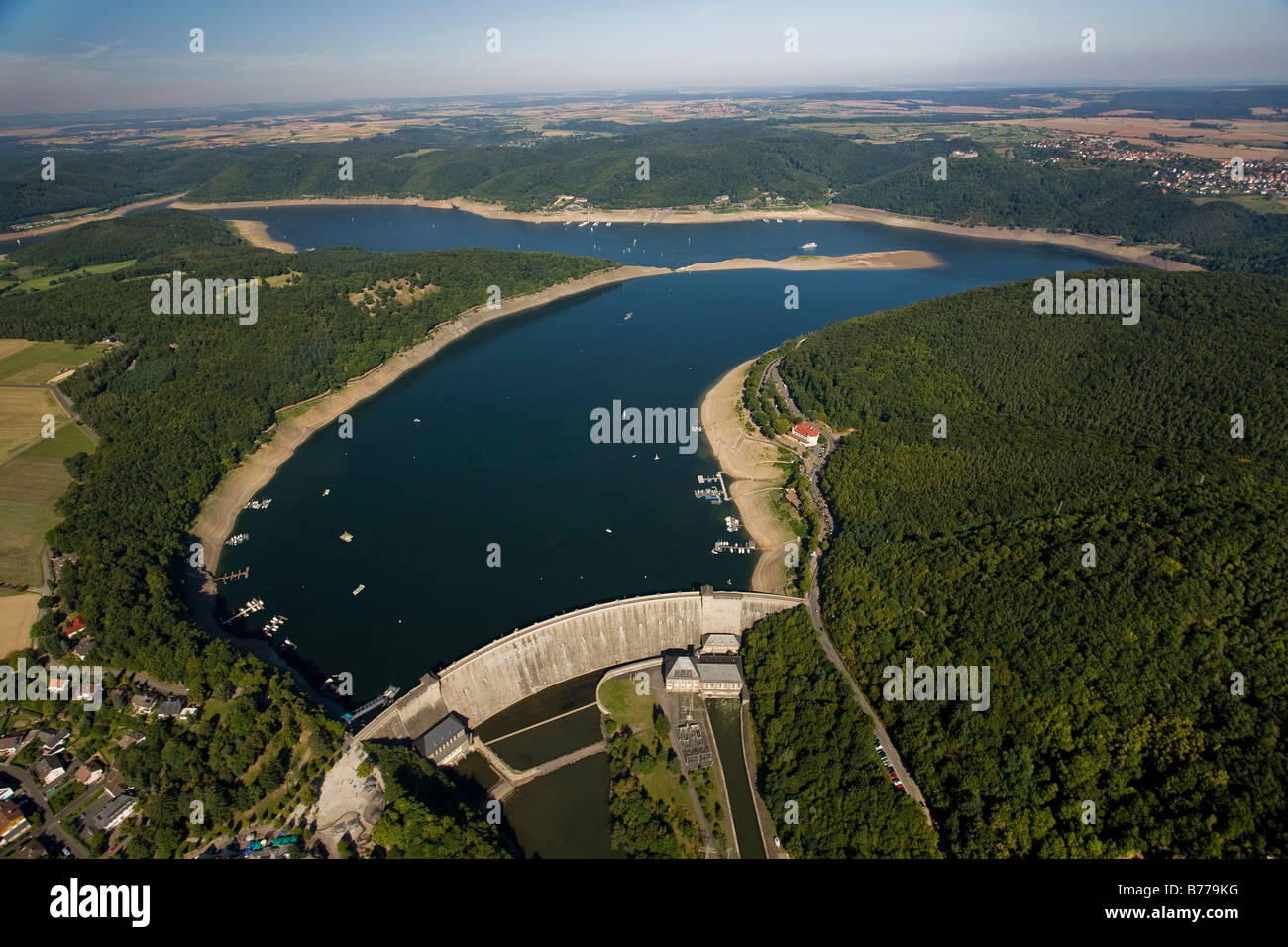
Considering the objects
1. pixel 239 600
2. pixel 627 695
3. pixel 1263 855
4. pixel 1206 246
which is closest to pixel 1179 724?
pixel 1263 855

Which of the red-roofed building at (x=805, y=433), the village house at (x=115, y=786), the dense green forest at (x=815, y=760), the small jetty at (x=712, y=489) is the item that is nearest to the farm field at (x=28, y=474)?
the village house at (x=115, y=786)

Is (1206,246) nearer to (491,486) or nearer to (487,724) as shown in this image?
(491,486)

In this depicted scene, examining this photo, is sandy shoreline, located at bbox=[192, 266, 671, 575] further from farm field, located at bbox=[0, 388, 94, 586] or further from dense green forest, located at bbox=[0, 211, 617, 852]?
farm field, located at bbox=[0, 388, 94, 586]

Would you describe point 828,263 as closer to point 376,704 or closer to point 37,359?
point 376,704

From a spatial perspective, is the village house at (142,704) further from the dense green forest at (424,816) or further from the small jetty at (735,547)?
the small jetty at (735,547)

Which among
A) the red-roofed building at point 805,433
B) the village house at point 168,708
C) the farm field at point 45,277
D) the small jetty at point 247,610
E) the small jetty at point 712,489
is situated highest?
the farm field at point 45,277

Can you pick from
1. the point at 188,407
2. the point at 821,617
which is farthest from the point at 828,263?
the point at 188,407
